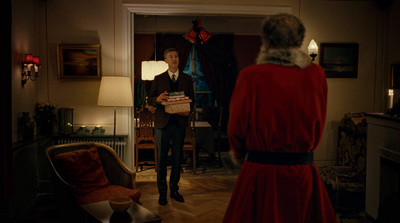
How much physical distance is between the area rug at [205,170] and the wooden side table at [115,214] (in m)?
2.63

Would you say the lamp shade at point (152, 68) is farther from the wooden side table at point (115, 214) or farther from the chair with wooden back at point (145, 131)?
the wooden side table at point (115, 214)

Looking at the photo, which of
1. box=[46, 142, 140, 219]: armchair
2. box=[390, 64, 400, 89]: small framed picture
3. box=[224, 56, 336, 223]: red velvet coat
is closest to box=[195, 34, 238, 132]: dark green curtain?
box=[390, 64, 400, 89]: small framed picture

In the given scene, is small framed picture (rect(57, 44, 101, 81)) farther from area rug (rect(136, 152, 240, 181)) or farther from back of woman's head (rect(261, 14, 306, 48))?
back of woman's head (rect(261, 14, 306, 48))

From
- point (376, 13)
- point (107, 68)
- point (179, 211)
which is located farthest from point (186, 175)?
point (376, 13)

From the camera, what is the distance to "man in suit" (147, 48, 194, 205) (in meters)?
3.81

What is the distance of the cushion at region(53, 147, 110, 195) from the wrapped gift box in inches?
34.4

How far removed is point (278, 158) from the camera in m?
1.56

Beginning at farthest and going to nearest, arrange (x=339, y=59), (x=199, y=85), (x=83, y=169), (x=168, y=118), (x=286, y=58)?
(x=199, y=85) < (x=339, y=59) < (x=168, y=118) < (x=83, y=169) < (x=286, y=58)

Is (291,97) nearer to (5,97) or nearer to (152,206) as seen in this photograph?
(5,97)

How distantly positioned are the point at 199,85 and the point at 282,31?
6.43 metres

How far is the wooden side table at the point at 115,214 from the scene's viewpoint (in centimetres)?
235

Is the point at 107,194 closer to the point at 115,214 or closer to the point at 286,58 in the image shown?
the point at 115,214

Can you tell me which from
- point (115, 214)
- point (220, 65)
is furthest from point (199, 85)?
point (115, 214)

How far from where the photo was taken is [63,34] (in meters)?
4.32
